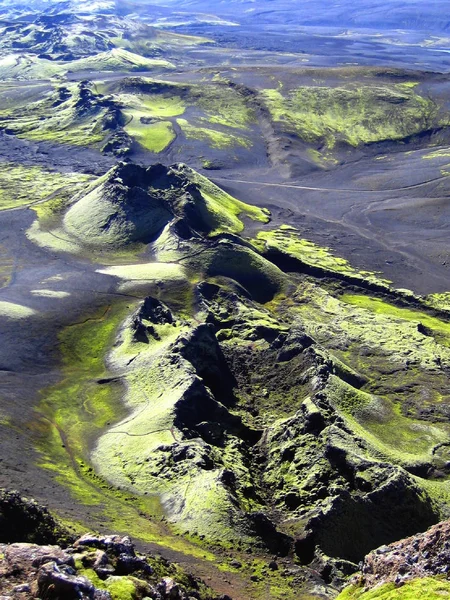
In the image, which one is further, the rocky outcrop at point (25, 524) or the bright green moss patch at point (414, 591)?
the rocky outcrop at point (25, 524)

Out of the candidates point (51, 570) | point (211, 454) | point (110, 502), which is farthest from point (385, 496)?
point (51, 570)

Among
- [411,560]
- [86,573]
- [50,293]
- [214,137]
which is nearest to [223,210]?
[50,293]

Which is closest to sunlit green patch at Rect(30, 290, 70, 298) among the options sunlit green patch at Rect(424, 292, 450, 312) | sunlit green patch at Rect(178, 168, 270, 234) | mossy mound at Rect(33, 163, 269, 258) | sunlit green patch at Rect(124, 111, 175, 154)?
mossy mound at Rect(33, 163, 269, 258)

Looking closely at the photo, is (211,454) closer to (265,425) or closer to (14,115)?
(265,425)

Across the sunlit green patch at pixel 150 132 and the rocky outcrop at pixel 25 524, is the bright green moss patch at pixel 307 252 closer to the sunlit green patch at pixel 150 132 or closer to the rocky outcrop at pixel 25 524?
the sunlit green patch at pixel 150 132

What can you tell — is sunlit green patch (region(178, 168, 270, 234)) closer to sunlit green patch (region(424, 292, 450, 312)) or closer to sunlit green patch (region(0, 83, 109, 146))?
sunlit green patch (region(424, 292, 450, 312))

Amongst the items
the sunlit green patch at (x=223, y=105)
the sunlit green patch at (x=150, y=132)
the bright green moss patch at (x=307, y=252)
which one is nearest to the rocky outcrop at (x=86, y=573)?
the bright green moss patch at (x=307, y=252)
